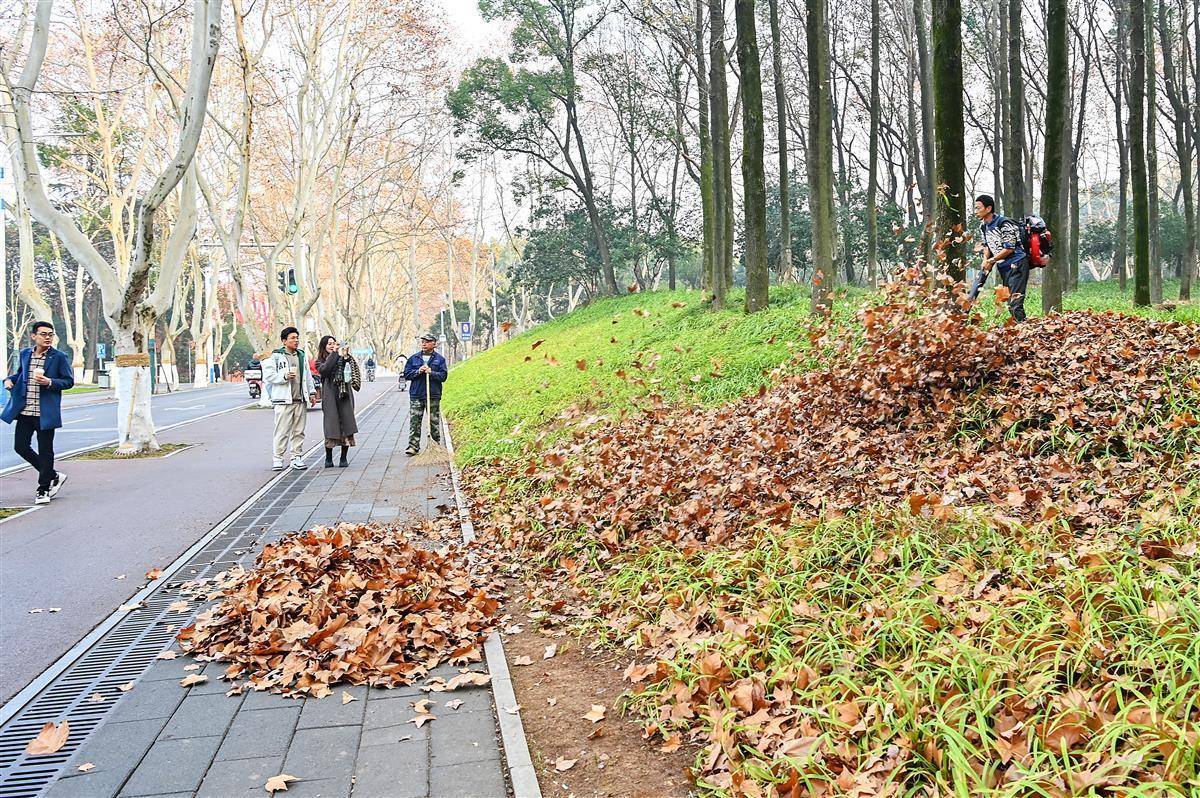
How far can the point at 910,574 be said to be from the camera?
4574mm

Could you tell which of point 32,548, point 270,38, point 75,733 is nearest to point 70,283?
point 270,38

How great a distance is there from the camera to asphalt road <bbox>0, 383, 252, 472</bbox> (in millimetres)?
15969

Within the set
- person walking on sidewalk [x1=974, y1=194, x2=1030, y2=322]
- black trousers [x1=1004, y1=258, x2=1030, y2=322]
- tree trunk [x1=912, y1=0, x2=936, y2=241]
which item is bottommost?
black trousers [x1=1004, y1=258, x2=1030, y2=322]

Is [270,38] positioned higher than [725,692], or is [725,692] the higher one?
[270,38]

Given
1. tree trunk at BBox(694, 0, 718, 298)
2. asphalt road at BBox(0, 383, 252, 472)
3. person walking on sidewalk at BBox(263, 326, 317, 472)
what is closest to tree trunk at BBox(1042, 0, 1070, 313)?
tree trunk at BBox(694, 0, 718, 298)

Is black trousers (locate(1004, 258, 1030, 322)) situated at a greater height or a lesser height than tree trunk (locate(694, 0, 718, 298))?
lesser

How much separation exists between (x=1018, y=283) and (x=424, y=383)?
26.3 feet

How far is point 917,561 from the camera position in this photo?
4703 mm

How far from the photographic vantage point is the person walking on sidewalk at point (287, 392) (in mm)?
12328

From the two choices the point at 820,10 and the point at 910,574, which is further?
the point at 820,10

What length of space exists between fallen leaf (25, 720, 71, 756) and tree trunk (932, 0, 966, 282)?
8922 millimetres

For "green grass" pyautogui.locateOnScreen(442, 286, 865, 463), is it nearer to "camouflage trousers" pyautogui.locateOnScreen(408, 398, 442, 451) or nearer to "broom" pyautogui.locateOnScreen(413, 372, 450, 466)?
"broom" pyautogui.locateOnScreen(413, 372, 450, 466)

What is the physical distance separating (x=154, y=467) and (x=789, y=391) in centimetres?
952

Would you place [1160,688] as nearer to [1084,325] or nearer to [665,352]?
[1084,325]
